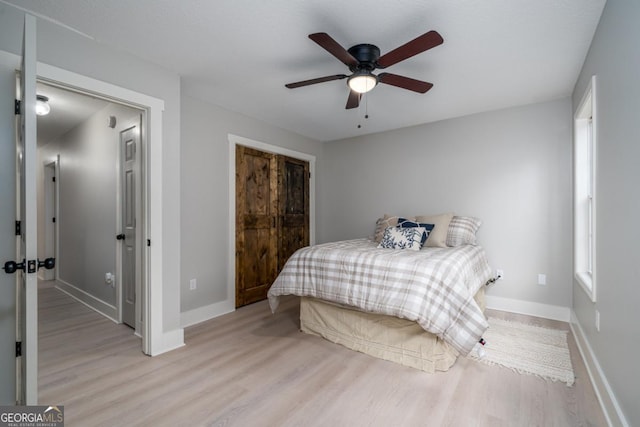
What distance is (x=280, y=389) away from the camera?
195cm

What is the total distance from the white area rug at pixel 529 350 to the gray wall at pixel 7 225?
3.05 meters

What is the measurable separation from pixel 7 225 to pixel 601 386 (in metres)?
3.56

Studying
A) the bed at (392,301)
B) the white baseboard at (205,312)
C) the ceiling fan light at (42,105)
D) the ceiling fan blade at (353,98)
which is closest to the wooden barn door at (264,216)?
the white baseboard at (205,312)

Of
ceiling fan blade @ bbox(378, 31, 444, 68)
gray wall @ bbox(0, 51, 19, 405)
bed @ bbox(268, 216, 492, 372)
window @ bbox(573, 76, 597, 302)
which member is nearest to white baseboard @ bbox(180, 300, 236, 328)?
bed @ bbox(268, 216, 492, 372)

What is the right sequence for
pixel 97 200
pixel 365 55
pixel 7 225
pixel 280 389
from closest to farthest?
pixel 7 225
pixel 280 389
pixel 365 55
pixel 97 200

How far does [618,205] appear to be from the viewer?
156 cm

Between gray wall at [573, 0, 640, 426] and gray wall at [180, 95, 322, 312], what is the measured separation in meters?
3.30

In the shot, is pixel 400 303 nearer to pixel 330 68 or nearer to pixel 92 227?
pixel 330 68

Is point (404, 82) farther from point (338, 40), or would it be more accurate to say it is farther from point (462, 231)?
point (462, 231)

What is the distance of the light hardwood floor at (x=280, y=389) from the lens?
5.47 feet

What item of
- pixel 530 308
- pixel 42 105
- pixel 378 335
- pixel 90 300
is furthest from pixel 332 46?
pixel 90 300

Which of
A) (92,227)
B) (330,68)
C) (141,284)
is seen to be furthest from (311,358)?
(92,227)

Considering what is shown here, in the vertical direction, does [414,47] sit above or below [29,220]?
above

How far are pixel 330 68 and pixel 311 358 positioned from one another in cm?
238
